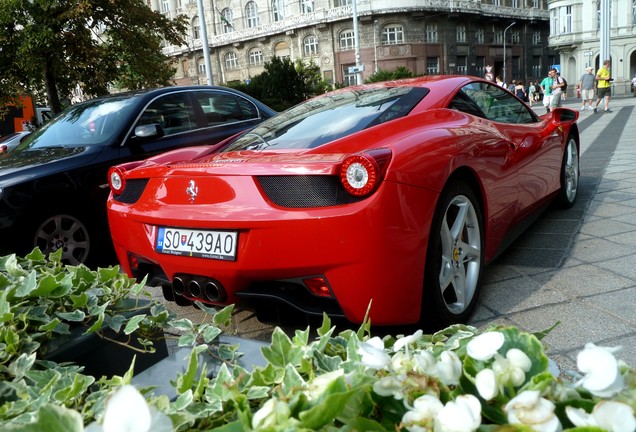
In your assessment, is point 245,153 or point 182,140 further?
point 182,140

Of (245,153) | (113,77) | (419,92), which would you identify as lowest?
(245,153)

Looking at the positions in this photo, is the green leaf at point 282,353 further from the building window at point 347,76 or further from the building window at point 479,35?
the building window at point 479,35

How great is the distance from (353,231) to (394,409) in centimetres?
160

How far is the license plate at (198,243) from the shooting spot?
2.52 m

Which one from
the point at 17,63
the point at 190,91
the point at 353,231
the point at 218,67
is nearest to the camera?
the point at 353,231

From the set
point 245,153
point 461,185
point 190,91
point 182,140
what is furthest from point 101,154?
point 461,185

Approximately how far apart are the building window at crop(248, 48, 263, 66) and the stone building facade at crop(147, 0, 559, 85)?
0.31ft

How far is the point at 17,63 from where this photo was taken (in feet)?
39.9

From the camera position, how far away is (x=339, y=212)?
7.58ft

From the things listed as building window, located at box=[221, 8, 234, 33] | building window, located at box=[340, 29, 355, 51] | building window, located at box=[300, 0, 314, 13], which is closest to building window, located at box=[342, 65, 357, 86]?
building window, located at box=[340, 29, 355, 51]

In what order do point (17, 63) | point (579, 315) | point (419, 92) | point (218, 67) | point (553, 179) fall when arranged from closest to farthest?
1. point (579, 315)
2. point (419, 92)
3. point (553, 179)
4. point (17, 63)
5. point (218, 67)

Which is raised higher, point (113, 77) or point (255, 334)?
point (113, 77)

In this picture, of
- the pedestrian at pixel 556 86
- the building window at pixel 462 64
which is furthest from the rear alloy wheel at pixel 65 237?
the building window at pixel 462 64

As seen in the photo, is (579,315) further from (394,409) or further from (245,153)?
(394,409)
